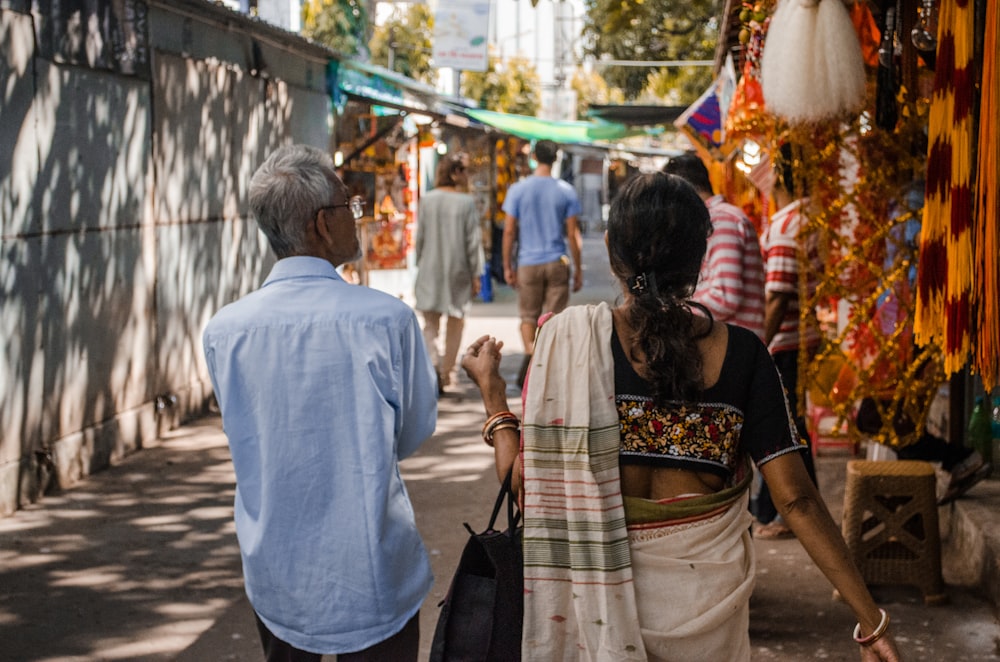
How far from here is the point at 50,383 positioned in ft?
22.5

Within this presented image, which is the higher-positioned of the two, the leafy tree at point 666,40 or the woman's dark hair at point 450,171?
the leafy tree at point 666,40

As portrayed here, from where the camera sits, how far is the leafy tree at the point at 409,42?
25.4 metres

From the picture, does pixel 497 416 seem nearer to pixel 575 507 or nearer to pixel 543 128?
pixel 575 507

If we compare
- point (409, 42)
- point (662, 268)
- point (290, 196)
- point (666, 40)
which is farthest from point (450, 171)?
point (409, 42)

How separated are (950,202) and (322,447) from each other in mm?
2086

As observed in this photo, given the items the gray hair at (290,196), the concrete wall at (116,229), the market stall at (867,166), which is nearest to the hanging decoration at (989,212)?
the market stall at (867,166)

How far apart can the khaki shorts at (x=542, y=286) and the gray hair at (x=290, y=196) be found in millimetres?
7546

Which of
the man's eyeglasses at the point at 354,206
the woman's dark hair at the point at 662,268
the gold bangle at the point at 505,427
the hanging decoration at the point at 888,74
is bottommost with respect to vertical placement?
the gold bangle at the point at 505,427

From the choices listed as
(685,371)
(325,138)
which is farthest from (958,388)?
(325,138)

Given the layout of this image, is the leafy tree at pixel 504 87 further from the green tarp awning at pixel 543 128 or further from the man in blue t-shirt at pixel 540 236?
the man in blue t-shirt at pixel 540 236

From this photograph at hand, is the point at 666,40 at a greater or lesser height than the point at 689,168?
greater

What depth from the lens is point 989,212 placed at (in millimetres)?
3322

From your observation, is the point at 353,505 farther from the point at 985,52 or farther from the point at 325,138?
the point at 325,138

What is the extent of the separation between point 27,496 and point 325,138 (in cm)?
748
